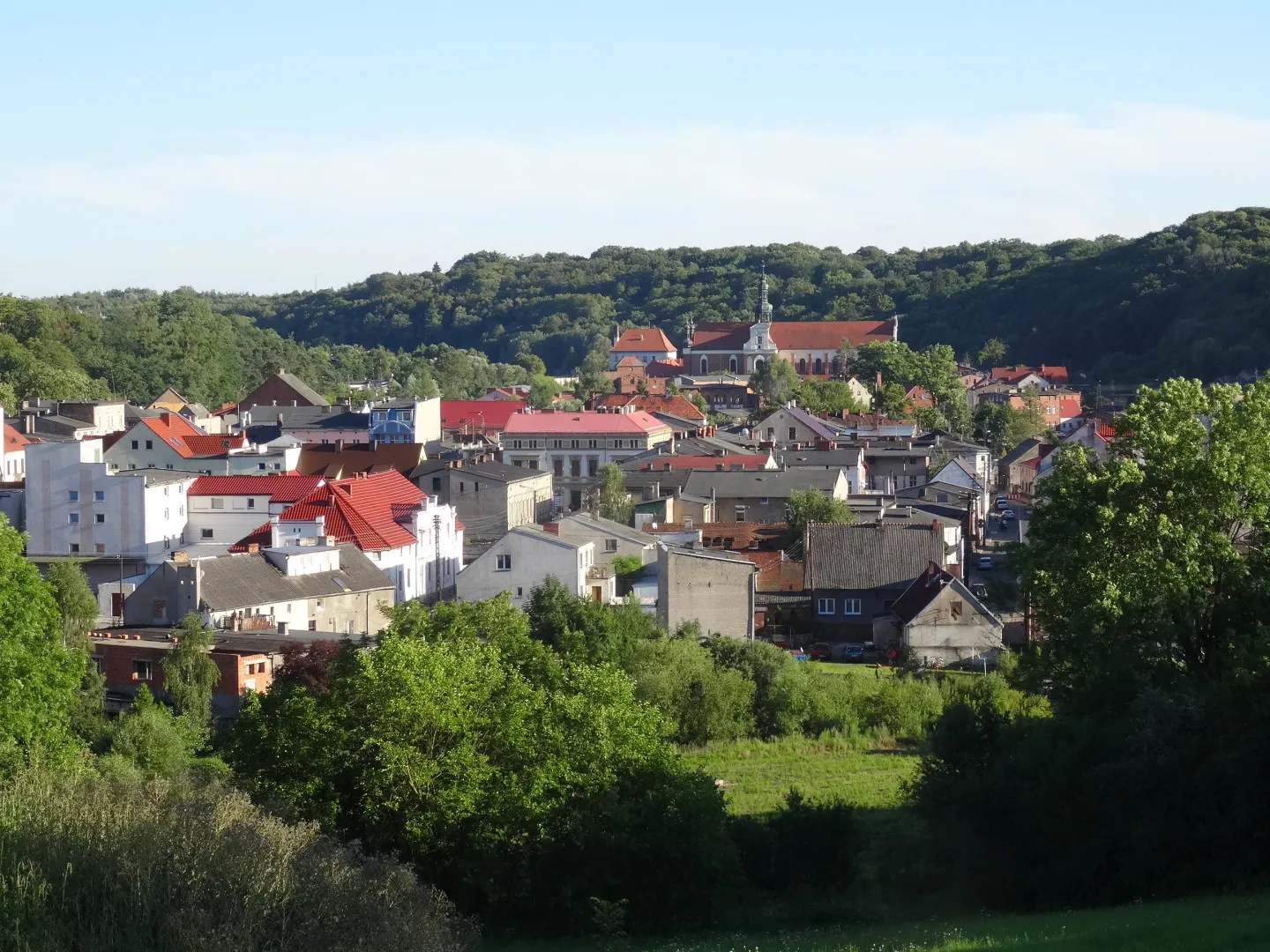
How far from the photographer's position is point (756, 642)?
102ft

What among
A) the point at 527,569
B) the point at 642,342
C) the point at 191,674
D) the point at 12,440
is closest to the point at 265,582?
the point at 191,674

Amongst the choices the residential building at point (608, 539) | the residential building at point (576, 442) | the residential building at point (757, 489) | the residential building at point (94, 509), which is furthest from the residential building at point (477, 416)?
the residential building at point (608, 539)

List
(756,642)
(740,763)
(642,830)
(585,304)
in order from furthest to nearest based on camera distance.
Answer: (585,304)
(756,642)
(740,763)
(642,830)

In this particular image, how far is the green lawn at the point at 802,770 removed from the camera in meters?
24.4

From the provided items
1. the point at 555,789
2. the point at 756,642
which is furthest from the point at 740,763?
the point at 555,789

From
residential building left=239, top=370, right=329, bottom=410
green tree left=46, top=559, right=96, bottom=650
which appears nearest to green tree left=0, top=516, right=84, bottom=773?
green tree left=46, top=559, right=96, bottom=650

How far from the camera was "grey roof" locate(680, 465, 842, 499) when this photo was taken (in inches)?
1841

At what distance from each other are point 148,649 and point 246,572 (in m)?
3.82

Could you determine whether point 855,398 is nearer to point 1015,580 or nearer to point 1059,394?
point 1059,394

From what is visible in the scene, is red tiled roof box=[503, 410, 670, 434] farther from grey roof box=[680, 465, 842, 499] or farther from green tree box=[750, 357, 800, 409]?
green tree box=[750, 357, 800, 409]

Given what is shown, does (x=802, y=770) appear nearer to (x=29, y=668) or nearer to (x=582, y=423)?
(x=29, y=668)

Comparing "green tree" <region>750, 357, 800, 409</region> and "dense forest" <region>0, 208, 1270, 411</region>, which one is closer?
"green tree" <region>750, 357, 800, 409</region>

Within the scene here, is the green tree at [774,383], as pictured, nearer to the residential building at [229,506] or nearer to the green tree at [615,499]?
the green tree at [615,499]

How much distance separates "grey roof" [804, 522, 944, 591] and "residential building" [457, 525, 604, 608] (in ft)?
15.8
